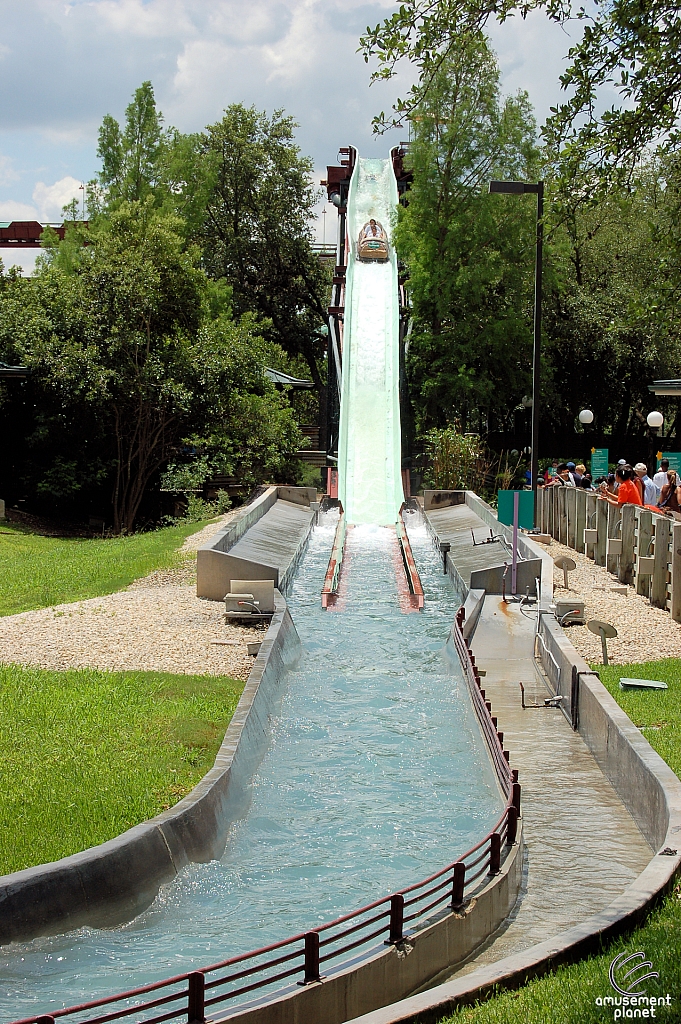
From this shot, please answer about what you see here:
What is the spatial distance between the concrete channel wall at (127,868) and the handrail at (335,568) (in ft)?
26.0

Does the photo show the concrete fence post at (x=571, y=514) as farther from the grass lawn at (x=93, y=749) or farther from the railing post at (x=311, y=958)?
the railing post at (x=311, y=958)

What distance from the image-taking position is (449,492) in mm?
25422

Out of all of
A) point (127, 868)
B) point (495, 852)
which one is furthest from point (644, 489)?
point (127, 868)

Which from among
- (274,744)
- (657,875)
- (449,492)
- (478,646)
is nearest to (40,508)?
(449,492)

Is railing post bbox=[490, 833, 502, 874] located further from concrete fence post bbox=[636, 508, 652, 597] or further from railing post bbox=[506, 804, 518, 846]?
concrete fence post bbox=[636, 508, 652, 597]

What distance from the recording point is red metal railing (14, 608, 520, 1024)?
4645 millimetres

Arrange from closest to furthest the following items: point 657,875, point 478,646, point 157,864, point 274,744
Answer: point 657,875, point 157,864, point 274,744, point 478,646

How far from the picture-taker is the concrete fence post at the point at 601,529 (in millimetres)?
18000

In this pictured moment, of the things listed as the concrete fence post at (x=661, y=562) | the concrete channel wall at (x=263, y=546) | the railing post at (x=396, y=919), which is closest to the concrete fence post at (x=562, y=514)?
the concrete channel wall at (x=263, y=546)

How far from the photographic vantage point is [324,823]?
821 cm

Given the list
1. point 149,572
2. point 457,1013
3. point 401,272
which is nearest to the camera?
point 457,1013

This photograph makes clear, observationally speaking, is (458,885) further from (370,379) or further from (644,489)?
(370,379)

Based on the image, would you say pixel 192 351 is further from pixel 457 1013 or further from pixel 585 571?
pixel 457 1013

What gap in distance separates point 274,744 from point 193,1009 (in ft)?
17.8
